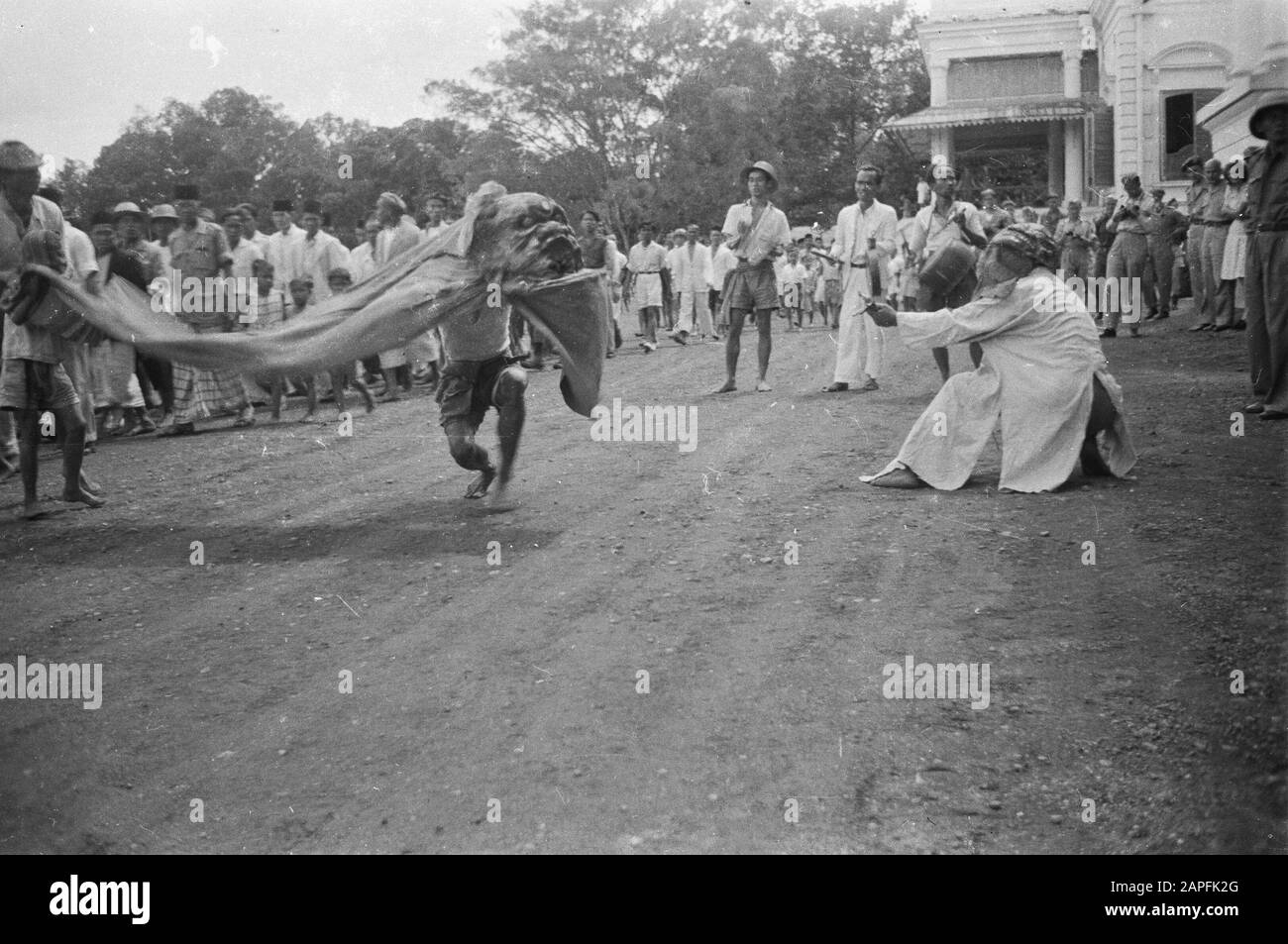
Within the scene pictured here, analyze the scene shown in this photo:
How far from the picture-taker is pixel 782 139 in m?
18.5

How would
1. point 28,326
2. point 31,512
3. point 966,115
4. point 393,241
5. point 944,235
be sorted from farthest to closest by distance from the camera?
1. point 966,115
2. point 944,235
3. point 393,241
4. point 31,512
5. point 28,326

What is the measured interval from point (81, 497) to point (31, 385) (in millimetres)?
726

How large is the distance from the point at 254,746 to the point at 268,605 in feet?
5.08

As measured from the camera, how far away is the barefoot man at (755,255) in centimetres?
1078

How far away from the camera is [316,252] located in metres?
12.3

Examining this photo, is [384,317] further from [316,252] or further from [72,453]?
[316,252]

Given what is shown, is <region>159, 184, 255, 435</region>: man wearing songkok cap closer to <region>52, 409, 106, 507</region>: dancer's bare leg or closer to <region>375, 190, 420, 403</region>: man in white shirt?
<region>375, 190, 420, 403</region>: man in white shirt

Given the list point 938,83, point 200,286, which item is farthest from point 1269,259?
point 938,83

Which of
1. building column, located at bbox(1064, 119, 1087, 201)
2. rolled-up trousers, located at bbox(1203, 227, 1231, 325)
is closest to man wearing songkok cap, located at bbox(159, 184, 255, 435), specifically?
rolled-up trousers, located at bbox(1203, 227, 1231, 325)

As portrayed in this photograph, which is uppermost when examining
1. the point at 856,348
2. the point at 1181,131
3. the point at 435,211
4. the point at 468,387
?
the point at 1181,131

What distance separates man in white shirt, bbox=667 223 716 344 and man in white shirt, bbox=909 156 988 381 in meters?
8.58
